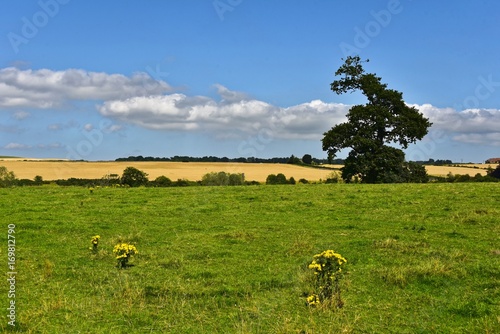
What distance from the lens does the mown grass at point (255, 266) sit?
855 centimetres

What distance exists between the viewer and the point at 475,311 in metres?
8.77

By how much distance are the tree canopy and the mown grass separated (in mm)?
20313

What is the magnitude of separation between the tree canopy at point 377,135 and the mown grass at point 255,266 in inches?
800

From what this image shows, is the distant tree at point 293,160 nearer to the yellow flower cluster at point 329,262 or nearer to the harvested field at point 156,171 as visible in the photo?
the harvested field at point 156,171

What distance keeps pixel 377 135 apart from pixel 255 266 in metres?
37.2

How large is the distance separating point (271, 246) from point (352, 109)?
34.1m

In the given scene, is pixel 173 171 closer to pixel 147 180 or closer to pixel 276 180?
pixel 147 180

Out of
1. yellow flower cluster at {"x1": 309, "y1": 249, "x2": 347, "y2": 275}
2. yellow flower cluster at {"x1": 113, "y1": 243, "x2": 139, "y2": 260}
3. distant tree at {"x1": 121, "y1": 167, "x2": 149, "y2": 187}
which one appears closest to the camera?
yellow flower cluster at {"x1": 309, "y1": 249, "x2": 347, "y2": 275}

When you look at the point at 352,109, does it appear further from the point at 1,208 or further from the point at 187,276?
the point at 187,276

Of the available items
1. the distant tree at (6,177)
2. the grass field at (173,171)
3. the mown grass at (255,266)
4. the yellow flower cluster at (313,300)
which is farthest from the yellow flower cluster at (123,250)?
the grass field at (173,171)

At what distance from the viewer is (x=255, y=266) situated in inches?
483

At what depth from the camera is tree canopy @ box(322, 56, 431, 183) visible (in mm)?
44469

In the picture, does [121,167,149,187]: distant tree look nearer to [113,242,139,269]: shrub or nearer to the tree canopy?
the tree canopy

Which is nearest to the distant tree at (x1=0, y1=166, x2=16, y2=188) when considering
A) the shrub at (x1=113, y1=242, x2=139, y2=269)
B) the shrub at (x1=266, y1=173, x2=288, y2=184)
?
the shrub at (x1=266, y1=173, x2=288, y2=184)
